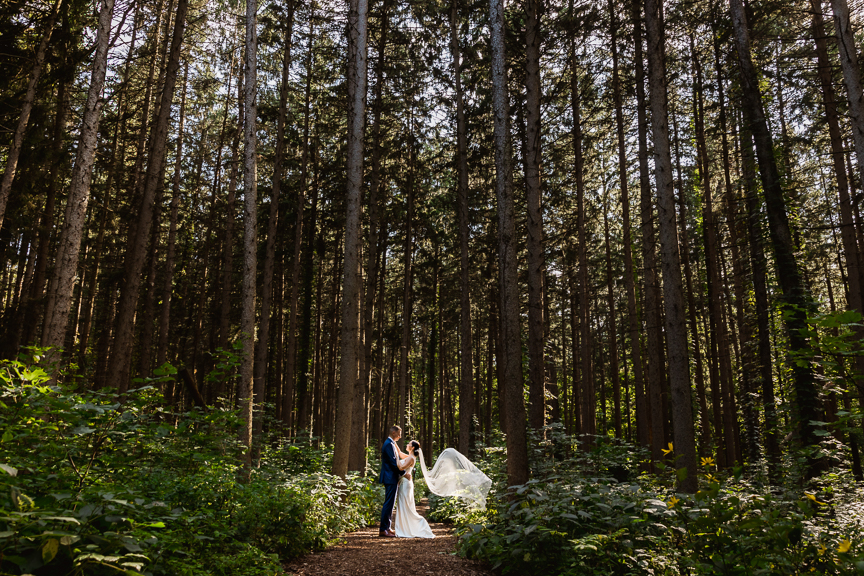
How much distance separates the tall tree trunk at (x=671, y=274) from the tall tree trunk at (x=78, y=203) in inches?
428

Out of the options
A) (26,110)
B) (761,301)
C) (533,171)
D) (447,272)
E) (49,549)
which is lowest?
(49,549)

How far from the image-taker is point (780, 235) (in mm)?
9602

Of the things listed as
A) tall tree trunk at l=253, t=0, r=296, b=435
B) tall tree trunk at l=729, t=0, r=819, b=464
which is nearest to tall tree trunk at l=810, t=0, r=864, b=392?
tall tree trunk at l=729, t=0, r=819, b=464

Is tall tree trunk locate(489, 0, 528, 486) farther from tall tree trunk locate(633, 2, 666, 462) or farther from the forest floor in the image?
tall tree trunk locate(633, 2, 666, 462)

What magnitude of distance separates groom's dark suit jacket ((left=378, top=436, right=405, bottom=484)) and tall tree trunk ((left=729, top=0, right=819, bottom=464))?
7.82 m

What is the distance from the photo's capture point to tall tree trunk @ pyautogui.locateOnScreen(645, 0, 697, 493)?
27.8ft

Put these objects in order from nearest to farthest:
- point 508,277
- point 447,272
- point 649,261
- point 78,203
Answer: point 508,277 < point 78,203 < point 649,261 < point 447,272

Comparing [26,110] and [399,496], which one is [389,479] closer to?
[399,496]

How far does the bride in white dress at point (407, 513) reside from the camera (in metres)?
10.3

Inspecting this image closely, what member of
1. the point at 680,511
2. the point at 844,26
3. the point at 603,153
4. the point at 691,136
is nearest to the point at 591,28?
the point at 844,26

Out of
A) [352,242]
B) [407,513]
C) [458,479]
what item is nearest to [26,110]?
[352,242]

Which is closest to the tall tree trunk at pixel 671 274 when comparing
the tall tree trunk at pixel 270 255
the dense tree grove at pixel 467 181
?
the dense tree grove at pixel 467 181

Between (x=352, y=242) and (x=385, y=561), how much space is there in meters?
6.56

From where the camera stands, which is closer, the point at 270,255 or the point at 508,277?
the point at 508,277
